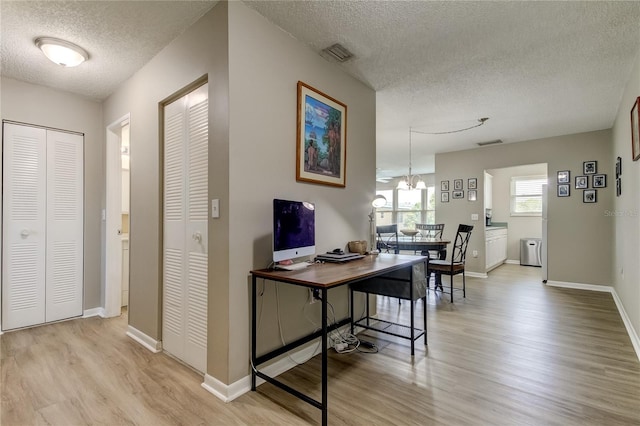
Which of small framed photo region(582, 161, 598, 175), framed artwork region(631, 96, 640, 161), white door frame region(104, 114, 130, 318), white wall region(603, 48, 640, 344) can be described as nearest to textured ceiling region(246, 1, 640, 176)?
white wall region(603, 48, 640, 344)

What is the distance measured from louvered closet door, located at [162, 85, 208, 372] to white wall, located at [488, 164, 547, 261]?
6.90 meters

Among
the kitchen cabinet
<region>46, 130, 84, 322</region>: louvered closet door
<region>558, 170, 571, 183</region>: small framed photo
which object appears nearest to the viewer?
<region>46, 130, 84, 322</region>: louvered closet door

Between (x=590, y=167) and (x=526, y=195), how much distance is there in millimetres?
2461

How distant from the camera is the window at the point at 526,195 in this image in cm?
700

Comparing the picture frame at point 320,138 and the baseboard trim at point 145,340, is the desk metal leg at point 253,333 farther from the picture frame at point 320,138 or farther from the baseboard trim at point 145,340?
the baseboard trim at point 145,340

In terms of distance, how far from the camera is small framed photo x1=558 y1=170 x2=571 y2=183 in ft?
16.3

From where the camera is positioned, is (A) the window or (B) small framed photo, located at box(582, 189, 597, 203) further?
(A) the window

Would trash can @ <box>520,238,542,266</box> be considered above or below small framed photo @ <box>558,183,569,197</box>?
below

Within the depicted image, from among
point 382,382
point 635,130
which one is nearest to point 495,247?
point 635,130

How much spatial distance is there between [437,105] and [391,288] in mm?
2332

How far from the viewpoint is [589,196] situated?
4.77 meters

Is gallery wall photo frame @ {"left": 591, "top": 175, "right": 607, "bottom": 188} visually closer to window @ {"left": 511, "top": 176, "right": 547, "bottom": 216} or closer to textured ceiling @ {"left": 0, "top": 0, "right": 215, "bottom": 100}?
window @ {"left": 511, "top": 176, "right": 547, "bottom": 216}

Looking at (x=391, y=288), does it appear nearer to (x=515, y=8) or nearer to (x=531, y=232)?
(x=515, y=8)

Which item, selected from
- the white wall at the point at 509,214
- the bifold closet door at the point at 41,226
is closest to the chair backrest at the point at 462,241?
the white wall at the point at 509,214
